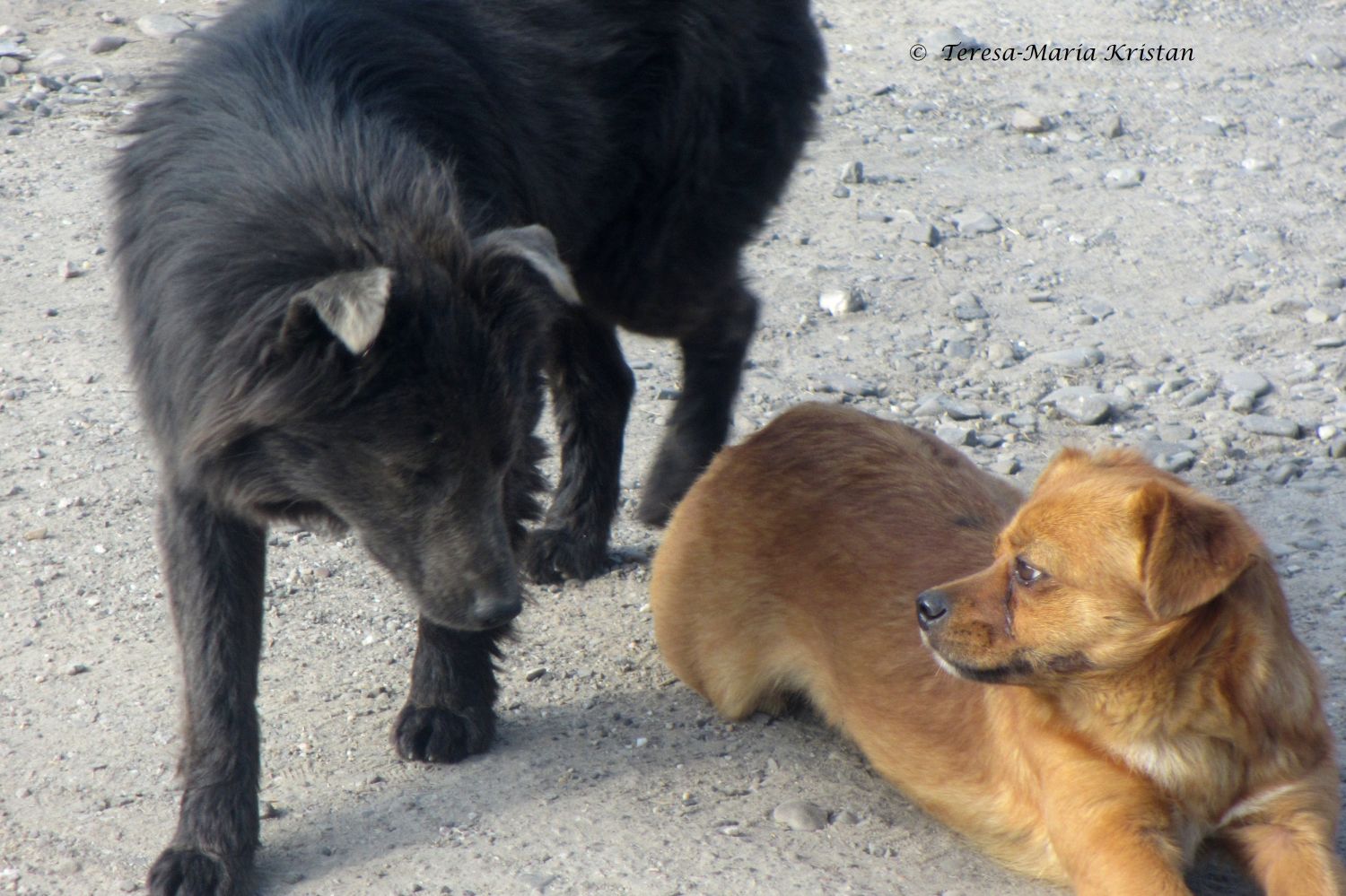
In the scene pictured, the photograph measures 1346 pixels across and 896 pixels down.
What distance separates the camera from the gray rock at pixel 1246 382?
5527 mm

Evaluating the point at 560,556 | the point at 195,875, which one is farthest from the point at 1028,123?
the point at 195,875

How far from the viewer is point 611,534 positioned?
4.95 metres

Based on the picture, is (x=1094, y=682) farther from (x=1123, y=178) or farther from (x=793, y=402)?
(x=1123, y=178)

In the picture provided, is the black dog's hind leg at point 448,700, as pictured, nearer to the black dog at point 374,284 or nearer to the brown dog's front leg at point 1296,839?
the black dog at point 374,284

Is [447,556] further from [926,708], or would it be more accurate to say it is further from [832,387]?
[832,387]

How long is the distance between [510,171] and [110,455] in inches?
87.6

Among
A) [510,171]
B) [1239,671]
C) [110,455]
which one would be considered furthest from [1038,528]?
[110,455]

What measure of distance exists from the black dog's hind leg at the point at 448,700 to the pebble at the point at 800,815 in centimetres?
84

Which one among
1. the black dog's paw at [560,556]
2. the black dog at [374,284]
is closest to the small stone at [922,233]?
the black dog at [374,284]

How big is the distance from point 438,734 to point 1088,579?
5.75ft

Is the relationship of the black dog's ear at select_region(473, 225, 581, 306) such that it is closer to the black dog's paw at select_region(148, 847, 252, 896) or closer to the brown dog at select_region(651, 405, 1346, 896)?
the brown dog at select_region(651, 405, 1346, 896)

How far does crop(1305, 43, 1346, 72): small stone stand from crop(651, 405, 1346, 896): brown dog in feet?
23.4

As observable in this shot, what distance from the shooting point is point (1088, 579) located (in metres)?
2.89

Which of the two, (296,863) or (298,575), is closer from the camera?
(296,863)
